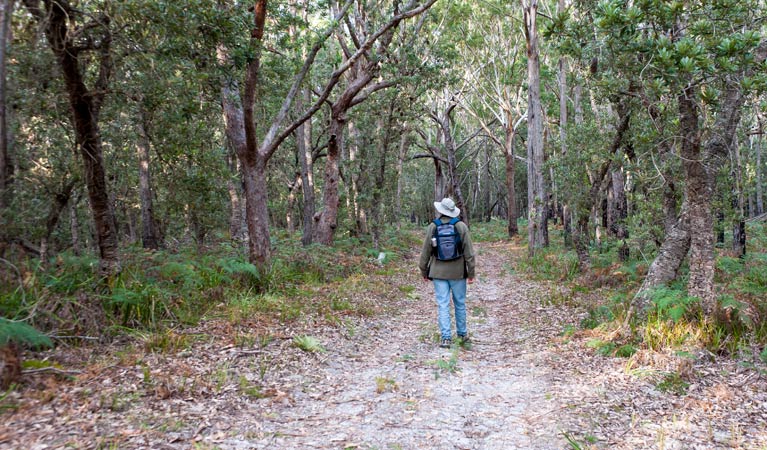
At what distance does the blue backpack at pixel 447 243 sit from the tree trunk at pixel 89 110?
457 cm

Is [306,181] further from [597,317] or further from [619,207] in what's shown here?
[597,317]

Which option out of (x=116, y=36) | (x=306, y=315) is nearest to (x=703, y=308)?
(x=306, y=315)

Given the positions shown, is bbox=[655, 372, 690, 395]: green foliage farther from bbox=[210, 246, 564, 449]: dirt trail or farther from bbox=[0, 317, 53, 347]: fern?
bbox=[0, 317, 53, 347]: fern

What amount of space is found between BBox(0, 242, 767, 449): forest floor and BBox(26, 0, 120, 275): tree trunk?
1.92m

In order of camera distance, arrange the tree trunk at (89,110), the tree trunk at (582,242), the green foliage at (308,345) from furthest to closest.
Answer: the tree trunk at (582,242) → the tree trunk at (89,110) → the green foliage at (308,345)

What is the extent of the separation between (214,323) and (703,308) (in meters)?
6.21

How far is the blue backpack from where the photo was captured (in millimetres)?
6297

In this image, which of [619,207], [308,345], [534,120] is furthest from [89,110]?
[534,120]

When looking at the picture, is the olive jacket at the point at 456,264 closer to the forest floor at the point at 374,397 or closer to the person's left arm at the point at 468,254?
the person's left arm at the point at 468,254

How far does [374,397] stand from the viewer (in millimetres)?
4668

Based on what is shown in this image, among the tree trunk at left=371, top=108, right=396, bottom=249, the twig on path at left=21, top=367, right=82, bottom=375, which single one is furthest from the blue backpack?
the tree trunk at left=371, top=108, right=396, bottom=249

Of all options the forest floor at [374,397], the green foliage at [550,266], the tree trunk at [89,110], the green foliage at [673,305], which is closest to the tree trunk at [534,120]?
the green foliage at [550,266]

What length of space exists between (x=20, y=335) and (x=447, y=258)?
4.69 m

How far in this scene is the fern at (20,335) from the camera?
4198 mm
